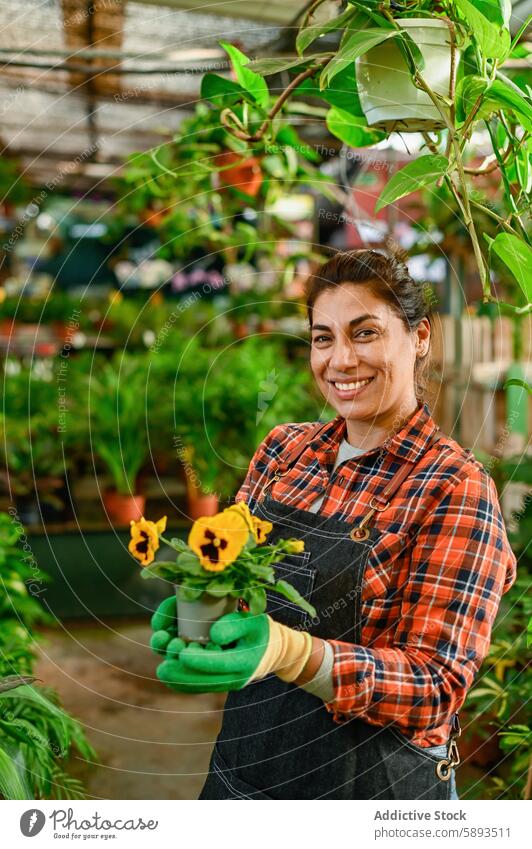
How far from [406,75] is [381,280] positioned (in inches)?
9.8

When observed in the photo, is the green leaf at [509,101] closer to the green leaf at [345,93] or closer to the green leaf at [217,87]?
the green leaf at [345,93]

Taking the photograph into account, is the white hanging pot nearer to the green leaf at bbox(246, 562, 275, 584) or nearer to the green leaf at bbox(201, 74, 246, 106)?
the green leaf at bbox(201, 74, 246, 106)

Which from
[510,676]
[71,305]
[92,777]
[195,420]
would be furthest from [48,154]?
[510,676]

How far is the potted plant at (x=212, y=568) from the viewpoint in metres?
0.79

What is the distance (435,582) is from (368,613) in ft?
0.41

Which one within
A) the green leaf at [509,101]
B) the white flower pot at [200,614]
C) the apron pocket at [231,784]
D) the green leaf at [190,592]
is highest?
the green leaf at [509,101]

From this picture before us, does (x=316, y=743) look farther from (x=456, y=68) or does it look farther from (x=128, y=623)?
(x=128, y=623)

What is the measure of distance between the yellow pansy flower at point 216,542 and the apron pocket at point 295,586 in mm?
310

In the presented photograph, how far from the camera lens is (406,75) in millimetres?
988

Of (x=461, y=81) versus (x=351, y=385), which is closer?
(x=461, y=81)

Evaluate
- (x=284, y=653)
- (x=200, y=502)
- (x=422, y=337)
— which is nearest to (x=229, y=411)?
(x=200, y=502)

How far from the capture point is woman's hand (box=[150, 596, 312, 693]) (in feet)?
2.68

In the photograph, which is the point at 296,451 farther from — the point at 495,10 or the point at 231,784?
the point at 495,10

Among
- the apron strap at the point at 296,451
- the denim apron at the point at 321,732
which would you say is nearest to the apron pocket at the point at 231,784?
the denim apron at the point at 321,732
